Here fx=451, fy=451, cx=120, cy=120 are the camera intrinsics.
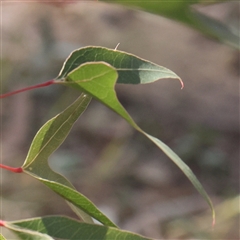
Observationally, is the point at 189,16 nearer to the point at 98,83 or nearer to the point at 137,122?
the point at 98,83

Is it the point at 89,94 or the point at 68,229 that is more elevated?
the point at 89,94

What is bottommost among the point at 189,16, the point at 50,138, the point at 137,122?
the point at 137,122

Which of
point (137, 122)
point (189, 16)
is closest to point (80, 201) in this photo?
point (189, 16)

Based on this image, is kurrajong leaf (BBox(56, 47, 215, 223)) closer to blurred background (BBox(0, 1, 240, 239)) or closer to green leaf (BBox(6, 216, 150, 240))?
green leaf (BBox(6, 216, 150, 240))

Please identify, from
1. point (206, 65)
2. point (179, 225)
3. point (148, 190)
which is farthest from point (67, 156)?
point (206, 65)

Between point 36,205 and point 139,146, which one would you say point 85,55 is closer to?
point 36,205

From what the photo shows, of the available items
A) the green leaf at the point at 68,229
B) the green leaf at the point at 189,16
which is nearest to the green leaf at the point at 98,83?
the green leaf at the point at 68,229

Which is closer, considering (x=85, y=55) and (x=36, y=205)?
(x=85, y=55)
